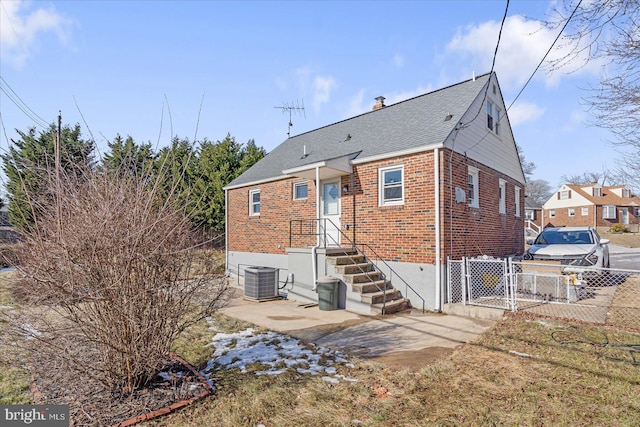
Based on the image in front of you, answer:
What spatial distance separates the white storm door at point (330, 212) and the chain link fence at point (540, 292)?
385cm

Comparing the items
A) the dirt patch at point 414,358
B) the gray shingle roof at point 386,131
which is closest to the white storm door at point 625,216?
the gray shingle roof at point 386,131

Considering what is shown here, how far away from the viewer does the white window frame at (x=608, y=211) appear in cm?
3950

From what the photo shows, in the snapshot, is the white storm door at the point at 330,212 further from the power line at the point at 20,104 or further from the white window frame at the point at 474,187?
the power line at the point at 20,104

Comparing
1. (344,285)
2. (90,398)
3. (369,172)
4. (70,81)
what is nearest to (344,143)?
(369,172)

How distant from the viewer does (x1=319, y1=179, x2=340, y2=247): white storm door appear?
11227 millimetres

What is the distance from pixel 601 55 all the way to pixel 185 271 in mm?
7876

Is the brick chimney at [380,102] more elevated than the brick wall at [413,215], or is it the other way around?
the brick chimney at [380,102]

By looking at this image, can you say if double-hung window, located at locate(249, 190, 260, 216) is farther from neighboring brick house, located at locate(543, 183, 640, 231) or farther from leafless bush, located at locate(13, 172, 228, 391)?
neighboring brick house, located at locate(543, 183, 640, 231)

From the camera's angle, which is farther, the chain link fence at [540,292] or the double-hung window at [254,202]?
the double-hung window at [254,202]

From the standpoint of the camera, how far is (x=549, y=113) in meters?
9.13

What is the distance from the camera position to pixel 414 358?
5320mm

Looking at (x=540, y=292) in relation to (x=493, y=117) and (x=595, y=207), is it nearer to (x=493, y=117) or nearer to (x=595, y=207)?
(x=493, y=117)

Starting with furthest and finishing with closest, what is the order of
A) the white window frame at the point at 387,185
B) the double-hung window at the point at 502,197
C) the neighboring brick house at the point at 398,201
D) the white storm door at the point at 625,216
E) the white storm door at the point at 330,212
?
the white storm door at the point at 625,216 < the double-hung window at the point at 502,197 < the white storm door at the point at 330,212 < the white window frame at the point at 387,185 < the neighboring brick house at the point at 398,201

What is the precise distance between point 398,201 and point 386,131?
295 cm
